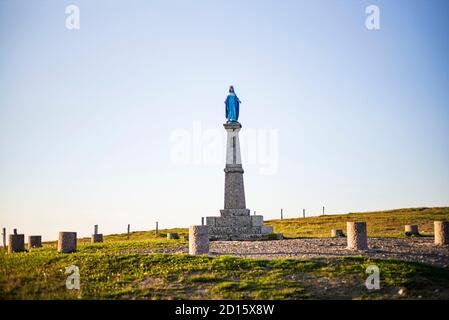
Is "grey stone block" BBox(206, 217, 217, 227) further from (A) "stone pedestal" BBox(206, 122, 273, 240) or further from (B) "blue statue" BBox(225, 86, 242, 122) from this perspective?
(B) "blue statue" BBox(225, 86, 242, 122)

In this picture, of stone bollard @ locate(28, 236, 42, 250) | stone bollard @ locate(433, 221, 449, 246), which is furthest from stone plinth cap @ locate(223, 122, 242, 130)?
stone bollard @ locate(433, 221, 449, 246)

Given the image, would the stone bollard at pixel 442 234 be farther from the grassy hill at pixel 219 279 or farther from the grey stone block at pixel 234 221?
the grey stone block at pixel 234 221

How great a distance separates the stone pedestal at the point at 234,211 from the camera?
29031mm

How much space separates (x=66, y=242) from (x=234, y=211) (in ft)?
38.0

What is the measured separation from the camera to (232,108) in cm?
3189

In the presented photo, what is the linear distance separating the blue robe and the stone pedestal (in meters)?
0.76

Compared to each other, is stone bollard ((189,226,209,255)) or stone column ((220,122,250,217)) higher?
stone column ((220,122,250,217))

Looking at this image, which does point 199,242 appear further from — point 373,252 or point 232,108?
point 232,108

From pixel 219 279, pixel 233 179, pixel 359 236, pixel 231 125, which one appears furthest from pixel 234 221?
pixel 219 279

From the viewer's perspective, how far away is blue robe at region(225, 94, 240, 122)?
31.8 m

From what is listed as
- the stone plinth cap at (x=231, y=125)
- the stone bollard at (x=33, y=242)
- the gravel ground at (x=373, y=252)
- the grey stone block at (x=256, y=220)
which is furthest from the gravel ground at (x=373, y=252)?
the stone bollard at (x=33, y=242)
